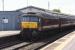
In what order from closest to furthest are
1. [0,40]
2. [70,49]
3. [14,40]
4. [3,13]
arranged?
1. [70,49]
2. [0,40]
3. [14,40]
4. [3,13]

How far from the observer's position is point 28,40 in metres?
30.9

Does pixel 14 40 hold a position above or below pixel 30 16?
below

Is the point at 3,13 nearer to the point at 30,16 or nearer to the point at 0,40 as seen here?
the point at 30,16

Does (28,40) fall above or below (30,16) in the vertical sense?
below

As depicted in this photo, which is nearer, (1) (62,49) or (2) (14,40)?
(1) (62,49)

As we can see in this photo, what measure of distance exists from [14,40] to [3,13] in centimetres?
3270

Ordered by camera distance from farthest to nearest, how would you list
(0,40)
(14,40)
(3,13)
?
(3,13), (14,40), (0,40)

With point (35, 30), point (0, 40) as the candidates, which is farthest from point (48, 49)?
point (35, 30)

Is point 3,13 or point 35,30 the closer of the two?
point 35,30

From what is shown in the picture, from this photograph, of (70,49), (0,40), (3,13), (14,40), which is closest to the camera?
(70,49)

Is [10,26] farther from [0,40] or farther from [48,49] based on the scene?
[48,49]

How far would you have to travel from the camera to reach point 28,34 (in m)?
30.8

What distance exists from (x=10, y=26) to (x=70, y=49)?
A: 141ft

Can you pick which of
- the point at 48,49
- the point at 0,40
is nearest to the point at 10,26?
the point at 0,40
